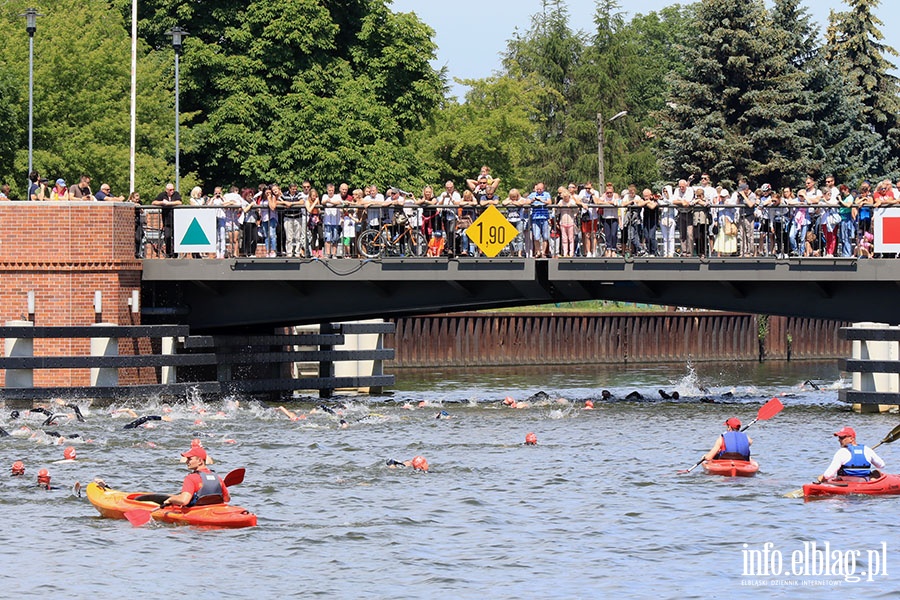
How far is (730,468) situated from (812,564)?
653cm

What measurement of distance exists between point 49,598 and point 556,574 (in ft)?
19.7

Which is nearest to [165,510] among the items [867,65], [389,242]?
[389,242]

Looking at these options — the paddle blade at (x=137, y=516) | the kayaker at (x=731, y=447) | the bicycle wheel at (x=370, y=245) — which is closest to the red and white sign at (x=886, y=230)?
the kayaker at (x=731, y=447)

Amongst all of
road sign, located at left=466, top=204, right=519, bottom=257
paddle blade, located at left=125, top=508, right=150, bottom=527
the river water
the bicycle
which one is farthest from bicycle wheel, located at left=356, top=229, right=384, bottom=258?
paddle blade, located at left=125, top=508, right=150, bottom=527

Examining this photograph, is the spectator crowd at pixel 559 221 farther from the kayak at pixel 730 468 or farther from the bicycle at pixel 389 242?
the kayak at pixel 730 468

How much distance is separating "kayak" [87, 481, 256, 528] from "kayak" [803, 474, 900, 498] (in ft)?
27.4

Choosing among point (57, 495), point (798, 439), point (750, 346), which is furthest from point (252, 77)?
point (57, 495)

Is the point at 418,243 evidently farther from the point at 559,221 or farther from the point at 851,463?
the point at 851,463

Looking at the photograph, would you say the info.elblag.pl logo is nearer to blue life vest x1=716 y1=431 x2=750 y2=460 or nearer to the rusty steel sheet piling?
blue life vest x1=716 y1=431 x2=750 y2=460

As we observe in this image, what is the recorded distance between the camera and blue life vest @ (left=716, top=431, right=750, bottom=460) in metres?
29.0

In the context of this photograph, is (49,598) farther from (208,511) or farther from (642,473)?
(642,473)

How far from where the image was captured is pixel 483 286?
38531 millimetres

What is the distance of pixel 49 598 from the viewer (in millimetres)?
20453

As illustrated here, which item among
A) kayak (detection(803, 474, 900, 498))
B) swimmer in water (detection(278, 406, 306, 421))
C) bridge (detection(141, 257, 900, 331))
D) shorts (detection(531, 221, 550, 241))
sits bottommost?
kayak (detection(803, 474, 900, 498))
